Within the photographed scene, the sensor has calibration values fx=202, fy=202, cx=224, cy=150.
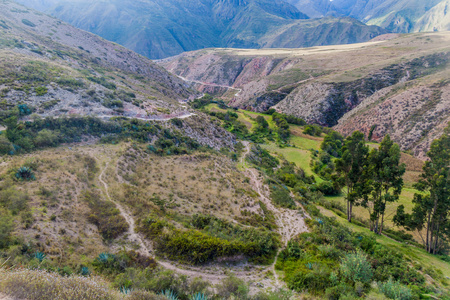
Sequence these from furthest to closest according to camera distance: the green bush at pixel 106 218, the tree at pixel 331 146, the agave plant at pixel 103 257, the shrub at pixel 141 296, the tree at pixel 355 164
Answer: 1. the tree at pixel 331 146
2. the tree at pixel 355 164
3. the green bush at pixel 106 218
4. the agave plant at pixel 103 257
5. the shrub at pixel 141 296

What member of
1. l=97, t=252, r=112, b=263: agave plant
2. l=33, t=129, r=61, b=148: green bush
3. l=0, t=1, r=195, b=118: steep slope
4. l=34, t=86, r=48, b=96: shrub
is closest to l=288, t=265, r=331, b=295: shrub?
l=97, t=252, r=112, b=263: agave plant

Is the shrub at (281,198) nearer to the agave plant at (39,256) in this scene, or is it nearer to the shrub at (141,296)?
the shrub at (141,296)

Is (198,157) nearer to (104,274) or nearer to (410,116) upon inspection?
(104,274)

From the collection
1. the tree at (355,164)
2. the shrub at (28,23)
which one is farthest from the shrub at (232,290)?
the shrub at (28,23)

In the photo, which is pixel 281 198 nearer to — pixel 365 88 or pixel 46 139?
pixel 46 139

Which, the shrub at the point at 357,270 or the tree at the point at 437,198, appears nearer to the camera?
the shrub at the point at 357,270

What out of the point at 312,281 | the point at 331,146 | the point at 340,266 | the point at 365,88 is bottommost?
→ the point at 312,281

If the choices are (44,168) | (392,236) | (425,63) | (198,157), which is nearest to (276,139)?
(198,157)

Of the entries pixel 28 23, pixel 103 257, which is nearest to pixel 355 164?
pixel 103 257
